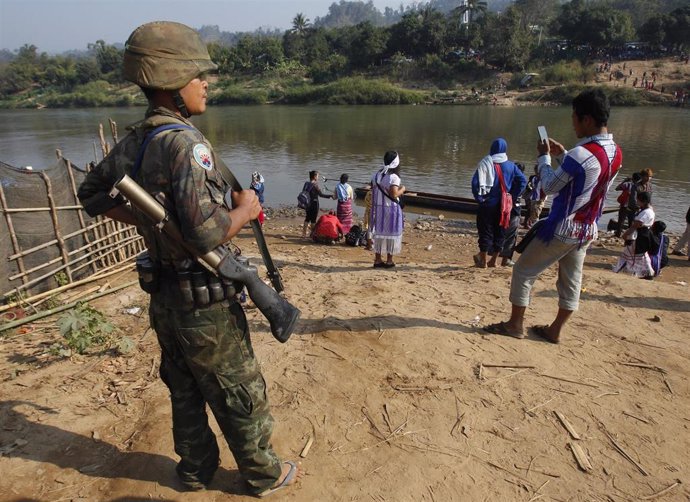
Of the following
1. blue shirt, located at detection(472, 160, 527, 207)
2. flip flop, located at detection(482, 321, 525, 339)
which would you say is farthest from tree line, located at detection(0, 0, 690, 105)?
flip flop, located at detection(482, 321, 525, 339)

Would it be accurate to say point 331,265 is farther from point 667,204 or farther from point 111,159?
point 667,204

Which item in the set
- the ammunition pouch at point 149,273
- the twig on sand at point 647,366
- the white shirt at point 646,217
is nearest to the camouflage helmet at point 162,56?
the ammunition pouch at point 149,273

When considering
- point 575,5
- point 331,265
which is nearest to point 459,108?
point 575,5

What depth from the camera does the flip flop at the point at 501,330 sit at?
13.4 ft

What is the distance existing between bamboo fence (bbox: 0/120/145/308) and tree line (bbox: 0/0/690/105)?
180ft

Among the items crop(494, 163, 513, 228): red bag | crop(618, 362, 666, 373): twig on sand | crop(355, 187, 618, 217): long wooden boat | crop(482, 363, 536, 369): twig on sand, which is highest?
crop(494, 163, 513, 228): red bag

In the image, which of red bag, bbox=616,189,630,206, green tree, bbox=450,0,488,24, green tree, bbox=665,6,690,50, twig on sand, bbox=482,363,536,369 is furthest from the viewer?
green tree, bbox=450,0,488,24

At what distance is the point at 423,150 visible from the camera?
84.3 feet

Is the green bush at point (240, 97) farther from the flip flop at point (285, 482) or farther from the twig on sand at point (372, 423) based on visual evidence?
the flip flop at point (285, 482)

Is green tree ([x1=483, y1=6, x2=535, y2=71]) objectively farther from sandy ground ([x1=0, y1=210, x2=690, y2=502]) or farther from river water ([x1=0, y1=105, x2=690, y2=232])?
sandy ground ([x1=0, y1=210, x2=690, y2=502])

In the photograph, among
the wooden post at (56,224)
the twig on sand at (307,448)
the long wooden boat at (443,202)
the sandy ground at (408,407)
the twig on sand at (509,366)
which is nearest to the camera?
the sandy ground at (408,407)

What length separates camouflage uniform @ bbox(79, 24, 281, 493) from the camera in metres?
1.91

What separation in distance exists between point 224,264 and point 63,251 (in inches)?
216

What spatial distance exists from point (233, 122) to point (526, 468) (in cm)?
4062
